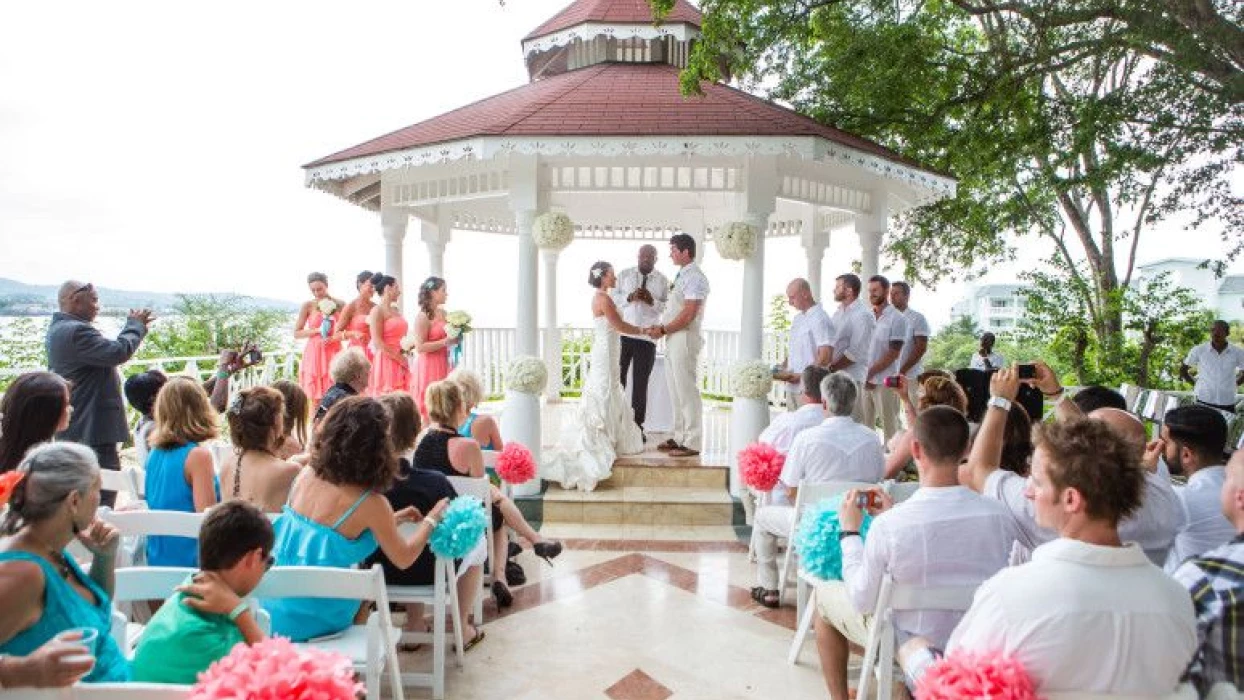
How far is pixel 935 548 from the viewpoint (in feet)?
8.55

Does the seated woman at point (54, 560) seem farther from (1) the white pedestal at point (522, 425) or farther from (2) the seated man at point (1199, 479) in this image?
(1) the white pedestal at point (522, 425)

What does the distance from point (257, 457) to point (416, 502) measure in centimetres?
74

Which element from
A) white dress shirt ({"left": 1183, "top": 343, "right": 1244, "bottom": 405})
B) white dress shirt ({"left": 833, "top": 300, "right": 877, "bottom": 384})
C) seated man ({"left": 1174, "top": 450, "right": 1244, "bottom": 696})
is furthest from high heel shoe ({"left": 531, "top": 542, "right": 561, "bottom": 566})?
white dress shirt ({"left": 1183, "top": 343, "right": 1244, "bottom": 405})

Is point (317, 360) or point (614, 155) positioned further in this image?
point (317, 360)

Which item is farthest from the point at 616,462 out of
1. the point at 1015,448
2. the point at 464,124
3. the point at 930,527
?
the point at 930,527

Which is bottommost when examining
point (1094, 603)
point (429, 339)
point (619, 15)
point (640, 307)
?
point (1094, 603)

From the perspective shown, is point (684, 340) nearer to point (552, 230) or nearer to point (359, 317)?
point (552, 230)

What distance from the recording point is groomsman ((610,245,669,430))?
726 centimetres

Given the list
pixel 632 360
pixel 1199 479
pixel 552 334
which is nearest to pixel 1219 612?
pixel 1199 479

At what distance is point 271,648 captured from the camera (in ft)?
5.61

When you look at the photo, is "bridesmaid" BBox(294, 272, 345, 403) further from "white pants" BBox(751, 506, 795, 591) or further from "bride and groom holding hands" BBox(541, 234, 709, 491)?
"white pants" BBox(751, 506, 795, 591)

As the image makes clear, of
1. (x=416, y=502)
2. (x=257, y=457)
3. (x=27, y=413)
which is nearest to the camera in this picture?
(x=27, y=413)

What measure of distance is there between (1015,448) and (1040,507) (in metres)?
1.68

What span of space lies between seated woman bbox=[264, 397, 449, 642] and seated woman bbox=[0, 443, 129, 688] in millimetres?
849
